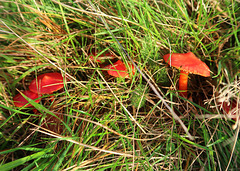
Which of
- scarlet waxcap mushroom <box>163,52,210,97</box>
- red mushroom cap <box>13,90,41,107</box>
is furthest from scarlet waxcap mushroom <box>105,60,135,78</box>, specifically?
red mushroom cap <box>13,90,41,107</box>

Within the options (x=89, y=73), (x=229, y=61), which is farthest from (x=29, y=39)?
(x=229, y=61)

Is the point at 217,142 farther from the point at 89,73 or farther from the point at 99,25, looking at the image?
the point at 99,25

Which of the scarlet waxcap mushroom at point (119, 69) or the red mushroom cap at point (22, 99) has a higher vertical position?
the scarlet waxcap mushroom at point (119, 69)

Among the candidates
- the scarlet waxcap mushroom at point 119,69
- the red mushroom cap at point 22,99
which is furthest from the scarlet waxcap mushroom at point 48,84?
the scarlet waxcap mushroom at point 119,69

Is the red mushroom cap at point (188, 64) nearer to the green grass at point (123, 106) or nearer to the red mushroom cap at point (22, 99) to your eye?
the green grass at point (123, 106)

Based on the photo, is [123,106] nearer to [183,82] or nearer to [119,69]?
[119,69]

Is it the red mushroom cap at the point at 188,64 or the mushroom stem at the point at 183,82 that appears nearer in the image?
the red mushroom cap at the point at 188,64

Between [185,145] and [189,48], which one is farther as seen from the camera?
[189,48]
